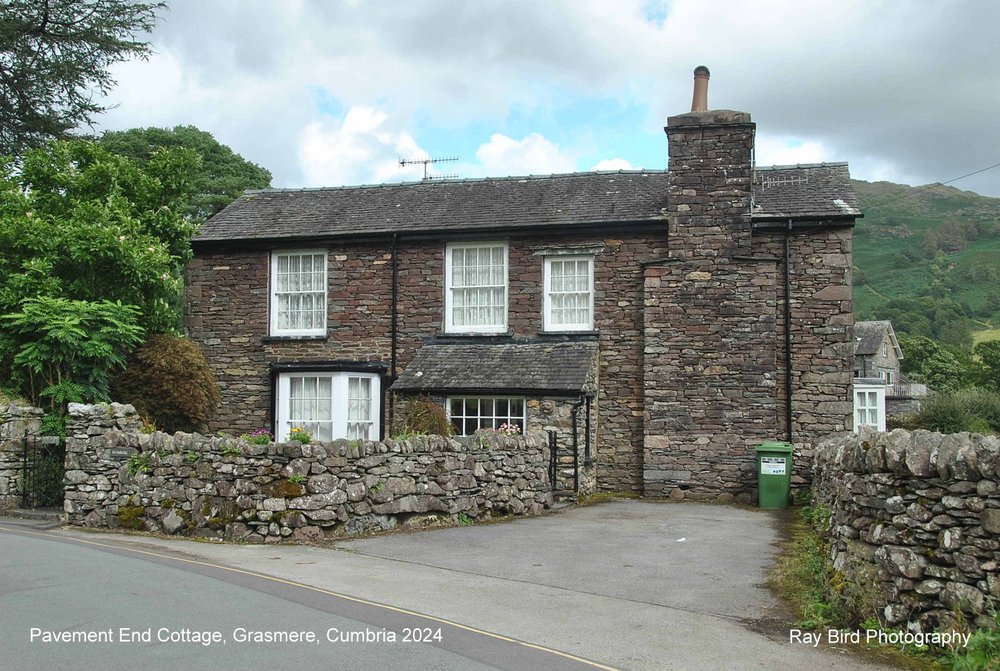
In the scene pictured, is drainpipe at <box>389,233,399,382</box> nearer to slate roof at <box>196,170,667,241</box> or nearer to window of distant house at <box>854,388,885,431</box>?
slate roof at <box>196,170,667,241</box>

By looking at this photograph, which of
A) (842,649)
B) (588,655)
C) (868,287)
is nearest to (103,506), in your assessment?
(588,655)

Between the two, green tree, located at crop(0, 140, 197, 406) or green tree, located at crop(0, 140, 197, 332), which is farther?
green tree, located at crop(0, 140, 197, 332)

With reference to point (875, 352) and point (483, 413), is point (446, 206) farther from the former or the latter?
point (875, 352)

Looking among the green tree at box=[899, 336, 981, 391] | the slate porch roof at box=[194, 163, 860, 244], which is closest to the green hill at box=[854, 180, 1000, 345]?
the green tree at box=[899, 336, 981, 391]

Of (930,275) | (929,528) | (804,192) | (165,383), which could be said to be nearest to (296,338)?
(165,383)

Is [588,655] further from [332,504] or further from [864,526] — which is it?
[332,504]

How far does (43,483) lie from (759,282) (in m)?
14.5

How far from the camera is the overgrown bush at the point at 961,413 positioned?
33.1 metres

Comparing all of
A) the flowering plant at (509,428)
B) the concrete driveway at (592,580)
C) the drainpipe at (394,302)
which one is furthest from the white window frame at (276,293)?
the concrete driveway at (592,580)

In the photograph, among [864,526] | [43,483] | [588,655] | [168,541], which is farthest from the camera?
[43,483]

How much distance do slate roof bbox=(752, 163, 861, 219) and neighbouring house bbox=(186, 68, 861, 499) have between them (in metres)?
0.06

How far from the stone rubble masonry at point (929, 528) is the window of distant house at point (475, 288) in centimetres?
1275

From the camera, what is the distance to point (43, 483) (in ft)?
53.2

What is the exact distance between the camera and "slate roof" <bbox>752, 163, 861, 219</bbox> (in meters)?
18.6
